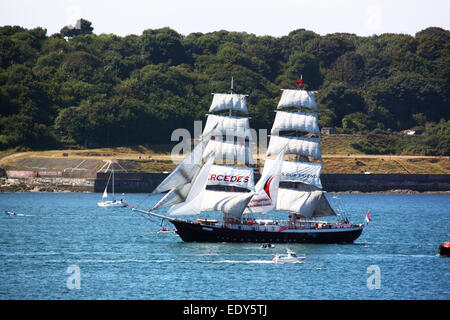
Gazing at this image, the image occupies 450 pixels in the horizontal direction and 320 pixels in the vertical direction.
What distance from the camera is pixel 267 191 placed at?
303 ft

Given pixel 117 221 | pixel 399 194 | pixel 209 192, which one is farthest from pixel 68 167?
pixel 209 192

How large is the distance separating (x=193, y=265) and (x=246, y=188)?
19.5 metres

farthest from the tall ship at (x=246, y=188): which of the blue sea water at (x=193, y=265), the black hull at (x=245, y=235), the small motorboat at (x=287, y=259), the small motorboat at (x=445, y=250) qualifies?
the small motorboat at (x=287, y=259)

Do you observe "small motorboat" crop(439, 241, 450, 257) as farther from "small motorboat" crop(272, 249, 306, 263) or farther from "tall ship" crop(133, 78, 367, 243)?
"small motorboat" crop(272, 249, 306, 263)

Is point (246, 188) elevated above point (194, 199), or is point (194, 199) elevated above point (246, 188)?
point (246, 188)

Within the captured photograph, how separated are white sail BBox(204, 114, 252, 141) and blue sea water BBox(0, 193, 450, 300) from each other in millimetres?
14055

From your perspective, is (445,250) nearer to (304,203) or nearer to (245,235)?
(304,203)

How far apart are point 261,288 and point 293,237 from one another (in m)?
25.3

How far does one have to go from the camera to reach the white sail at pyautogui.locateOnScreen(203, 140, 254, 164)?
308 ft

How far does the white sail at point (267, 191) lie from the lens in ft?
301

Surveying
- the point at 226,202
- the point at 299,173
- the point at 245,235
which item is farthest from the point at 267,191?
the point at 245,235

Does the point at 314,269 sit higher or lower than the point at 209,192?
lower
